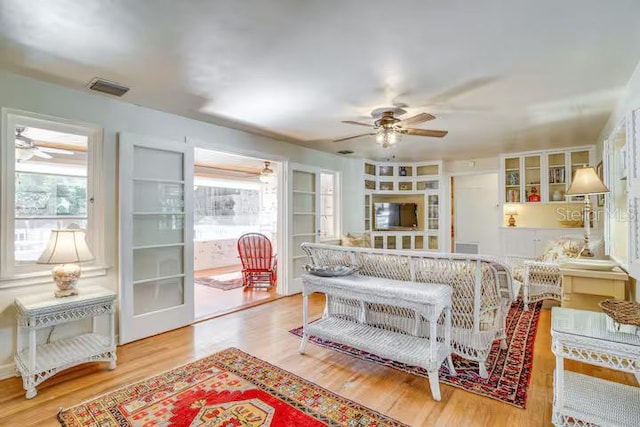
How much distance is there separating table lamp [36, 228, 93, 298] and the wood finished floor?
725 mm

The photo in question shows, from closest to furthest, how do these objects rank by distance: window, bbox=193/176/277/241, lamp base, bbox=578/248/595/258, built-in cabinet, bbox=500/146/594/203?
lamp base, bbox=578/248/595/258 → built-in cabinet, bbox=500/146/594/203 → window, bbox=193/176/277/241

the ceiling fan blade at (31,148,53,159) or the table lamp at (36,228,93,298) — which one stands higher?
the ceiling fan blade at (31,148,53,159)

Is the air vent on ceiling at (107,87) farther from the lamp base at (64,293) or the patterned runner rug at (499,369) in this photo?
the patterned runner rug at (499,369)

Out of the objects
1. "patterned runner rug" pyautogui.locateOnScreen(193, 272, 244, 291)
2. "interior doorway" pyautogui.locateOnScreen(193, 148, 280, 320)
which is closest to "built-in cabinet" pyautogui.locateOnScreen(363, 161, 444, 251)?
"interior doorway" pyautogui.locateOnScreen(193, 148, 280, 320)

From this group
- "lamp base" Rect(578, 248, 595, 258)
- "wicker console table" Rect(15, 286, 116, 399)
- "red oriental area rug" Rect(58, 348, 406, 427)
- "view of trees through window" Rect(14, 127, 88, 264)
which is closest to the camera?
"red oriental area rug" Rect(58, 348, 406, 427)

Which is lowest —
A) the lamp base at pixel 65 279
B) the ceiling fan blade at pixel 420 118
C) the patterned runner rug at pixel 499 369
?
the patterned runner rug at pixel 499 369

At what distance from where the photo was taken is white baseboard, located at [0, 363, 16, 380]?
2.68m

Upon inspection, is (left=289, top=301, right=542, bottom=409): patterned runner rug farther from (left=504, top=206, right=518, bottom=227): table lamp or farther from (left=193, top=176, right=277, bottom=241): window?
(left=193, top=176, right=277, bottom=241): window

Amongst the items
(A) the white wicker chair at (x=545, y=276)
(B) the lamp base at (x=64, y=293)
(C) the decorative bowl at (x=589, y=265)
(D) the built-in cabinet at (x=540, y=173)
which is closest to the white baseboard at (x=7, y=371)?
(B) the lamp base at (x=64, y=293)

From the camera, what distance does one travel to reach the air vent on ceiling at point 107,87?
112 inches

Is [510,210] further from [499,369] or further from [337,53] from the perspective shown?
[337,53]

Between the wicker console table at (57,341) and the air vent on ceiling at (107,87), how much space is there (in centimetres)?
182

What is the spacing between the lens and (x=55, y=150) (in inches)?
122

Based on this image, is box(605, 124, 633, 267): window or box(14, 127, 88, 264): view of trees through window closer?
box(14, 127, 88, 264): view of trees through window
